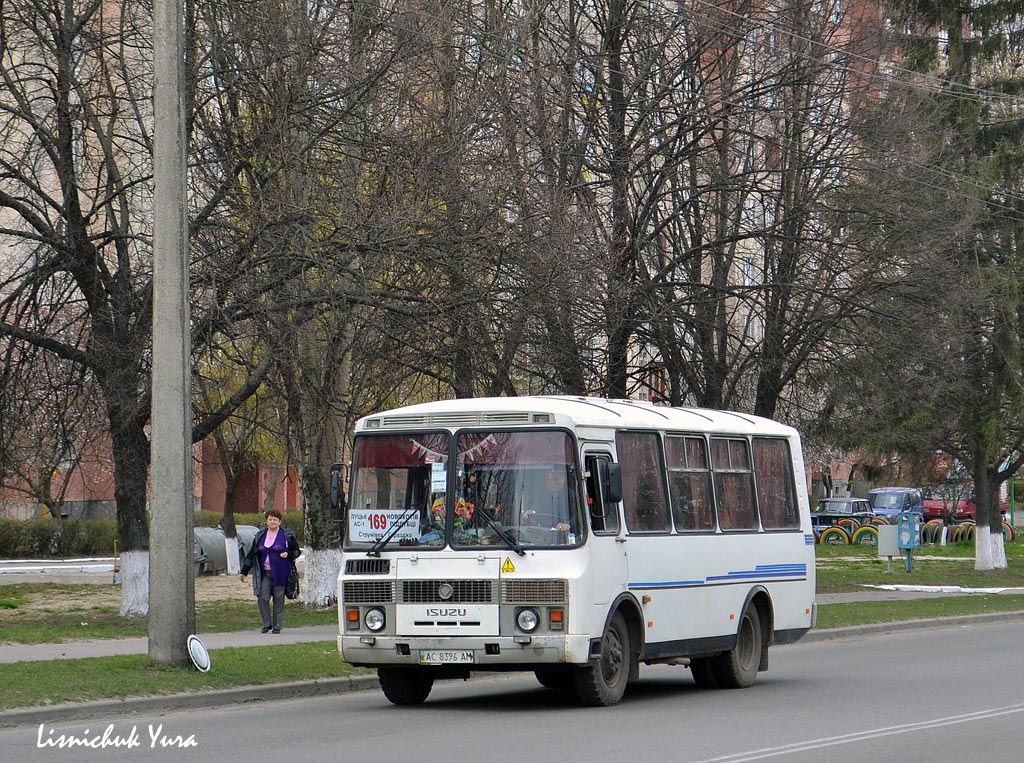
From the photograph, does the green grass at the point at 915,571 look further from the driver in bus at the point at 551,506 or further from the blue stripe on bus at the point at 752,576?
the driver in bus at the point at 551,506

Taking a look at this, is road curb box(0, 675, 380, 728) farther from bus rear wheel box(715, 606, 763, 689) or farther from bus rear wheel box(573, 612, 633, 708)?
bus rear wheel box(715, 606, 763, 689)

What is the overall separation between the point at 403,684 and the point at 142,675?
2.47 metres

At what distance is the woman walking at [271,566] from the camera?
21.1 meters

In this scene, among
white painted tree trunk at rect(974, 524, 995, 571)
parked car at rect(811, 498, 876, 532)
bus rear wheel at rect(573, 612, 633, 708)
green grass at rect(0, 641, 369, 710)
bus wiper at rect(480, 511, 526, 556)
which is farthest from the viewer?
parked car at rect(811, 498, 876, 532)

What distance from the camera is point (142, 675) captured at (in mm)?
14438

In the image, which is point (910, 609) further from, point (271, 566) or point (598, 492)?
point (598, 492)

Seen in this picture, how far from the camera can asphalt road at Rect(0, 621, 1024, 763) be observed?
35.0ft

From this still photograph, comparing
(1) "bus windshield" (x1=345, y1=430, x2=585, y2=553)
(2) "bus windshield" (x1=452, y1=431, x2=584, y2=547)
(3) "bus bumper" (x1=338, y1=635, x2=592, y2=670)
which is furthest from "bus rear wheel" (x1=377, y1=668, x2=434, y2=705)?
(2) "bus windshield" (x1=452, y1=431, x2=584, y2=547)

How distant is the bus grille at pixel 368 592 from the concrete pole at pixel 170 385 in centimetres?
203

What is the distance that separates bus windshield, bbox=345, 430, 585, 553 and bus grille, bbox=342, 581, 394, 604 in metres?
0.32

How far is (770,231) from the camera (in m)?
27.5

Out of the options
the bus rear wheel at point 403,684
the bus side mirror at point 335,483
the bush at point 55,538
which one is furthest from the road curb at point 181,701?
the bush at point 55,538

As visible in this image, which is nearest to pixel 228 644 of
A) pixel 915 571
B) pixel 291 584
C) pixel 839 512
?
pixel 291 584

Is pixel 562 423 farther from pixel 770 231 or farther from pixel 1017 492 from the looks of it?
pixel 1017 492
